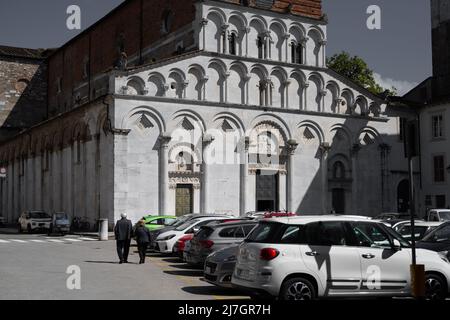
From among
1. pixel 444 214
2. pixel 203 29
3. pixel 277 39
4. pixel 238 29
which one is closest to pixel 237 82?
pixel 238 29

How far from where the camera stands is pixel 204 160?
132ft

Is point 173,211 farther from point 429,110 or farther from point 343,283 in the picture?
point 343,283

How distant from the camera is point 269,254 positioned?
11664 millimetres

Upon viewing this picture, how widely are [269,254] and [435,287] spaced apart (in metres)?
3.64

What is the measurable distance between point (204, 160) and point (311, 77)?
33.4 ft

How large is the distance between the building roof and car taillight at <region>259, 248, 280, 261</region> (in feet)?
208

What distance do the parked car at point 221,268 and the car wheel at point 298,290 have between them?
312 cm

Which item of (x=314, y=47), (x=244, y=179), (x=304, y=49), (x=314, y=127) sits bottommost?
(x=244, y=179)

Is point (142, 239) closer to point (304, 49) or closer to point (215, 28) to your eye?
point (215, 28)

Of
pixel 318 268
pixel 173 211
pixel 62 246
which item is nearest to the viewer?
pixel 318 268

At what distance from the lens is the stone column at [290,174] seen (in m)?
43.3

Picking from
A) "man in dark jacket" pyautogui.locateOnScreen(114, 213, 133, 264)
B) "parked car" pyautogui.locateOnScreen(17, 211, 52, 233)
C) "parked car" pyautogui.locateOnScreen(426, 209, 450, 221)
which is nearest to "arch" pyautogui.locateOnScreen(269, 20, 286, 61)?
"parked car" pyautogui.locateOnScreen(426, 209, 450, 221)

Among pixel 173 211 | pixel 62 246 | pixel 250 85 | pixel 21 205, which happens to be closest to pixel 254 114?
pixel 250 85

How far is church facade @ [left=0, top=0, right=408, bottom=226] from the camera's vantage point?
38875 millimetres
